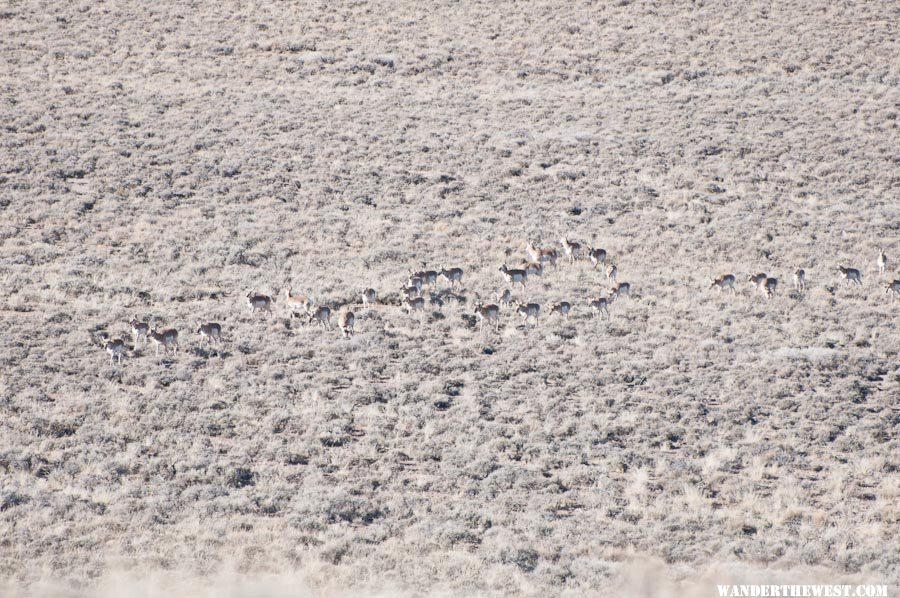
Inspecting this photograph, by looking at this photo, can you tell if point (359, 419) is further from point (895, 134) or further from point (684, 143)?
point (895, 134)

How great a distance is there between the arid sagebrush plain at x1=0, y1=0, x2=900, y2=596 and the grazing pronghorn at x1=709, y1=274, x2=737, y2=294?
93cm

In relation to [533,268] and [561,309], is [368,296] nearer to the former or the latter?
[561,309]

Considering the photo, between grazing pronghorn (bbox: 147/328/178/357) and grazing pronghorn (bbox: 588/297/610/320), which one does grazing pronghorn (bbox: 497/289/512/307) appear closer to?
grazing pronghorn (bbox: 588/297/610/320)

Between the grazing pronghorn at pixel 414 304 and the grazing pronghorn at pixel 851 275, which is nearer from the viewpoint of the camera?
the grazing pronghorn at pixel 414 304

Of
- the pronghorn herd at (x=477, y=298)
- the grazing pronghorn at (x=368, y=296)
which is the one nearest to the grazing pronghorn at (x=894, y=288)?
the pronghorn herd at (x=477, y=298)

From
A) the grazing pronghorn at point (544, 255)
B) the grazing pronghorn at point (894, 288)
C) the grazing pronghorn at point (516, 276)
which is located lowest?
the grazing pronghorn at point (894, 288)

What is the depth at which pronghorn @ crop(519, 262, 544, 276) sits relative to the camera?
24.8m

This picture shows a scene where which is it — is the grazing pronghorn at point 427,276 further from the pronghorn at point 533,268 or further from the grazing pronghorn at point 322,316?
the grazing pronghorn at point 322,316

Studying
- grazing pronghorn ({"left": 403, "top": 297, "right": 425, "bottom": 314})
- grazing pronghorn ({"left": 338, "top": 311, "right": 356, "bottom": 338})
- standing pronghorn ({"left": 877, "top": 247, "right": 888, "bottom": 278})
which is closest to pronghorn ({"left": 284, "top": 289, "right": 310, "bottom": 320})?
grazing pronghorn ({"left": 338, "top": 311, "right": 356, "bottom": 338})

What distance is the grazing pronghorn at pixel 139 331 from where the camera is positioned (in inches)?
791

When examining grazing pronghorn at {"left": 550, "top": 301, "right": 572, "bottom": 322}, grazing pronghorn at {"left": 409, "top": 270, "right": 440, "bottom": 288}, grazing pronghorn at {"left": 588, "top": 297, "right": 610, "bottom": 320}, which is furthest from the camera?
grazing pronghorn at {"left": 409, "top": 270, "right": 440, "bottom": 288}

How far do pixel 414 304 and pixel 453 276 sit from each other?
229 centimetres

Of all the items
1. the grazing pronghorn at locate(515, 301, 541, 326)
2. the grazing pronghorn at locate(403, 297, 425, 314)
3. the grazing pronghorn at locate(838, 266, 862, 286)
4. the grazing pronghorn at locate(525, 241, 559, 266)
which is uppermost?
the grazing pronghorn at locate(525, 241, 559, 266)

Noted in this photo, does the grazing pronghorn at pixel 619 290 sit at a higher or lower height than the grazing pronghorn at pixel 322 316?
lower
